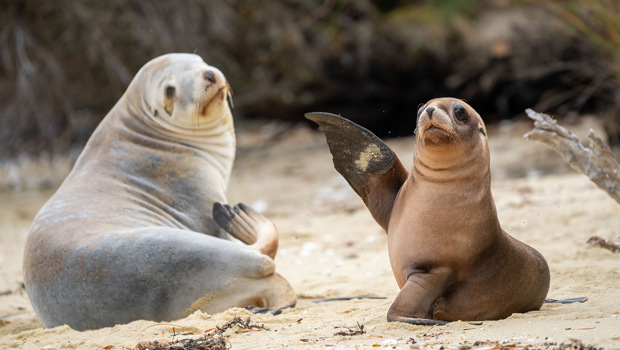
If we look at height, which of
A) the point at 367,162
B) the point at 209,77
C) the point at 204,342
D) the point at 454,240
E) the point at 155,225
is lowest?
the point at 204,342

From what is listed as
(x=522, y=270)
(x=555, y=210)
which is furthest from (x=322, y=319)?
(x=555, y=210)

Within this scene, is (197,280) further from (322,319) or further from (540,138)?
(540,138)

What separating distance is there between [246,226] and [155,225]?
20.5 inches

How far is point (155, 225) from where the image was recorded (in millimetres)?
4523

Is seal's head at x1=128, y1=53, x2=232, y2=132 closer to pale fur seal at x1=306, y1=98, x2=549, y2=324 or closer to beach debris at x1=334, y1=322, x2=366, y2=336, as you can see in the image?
pale fur seal at x1=306, y1=98, x2=549, y2=324

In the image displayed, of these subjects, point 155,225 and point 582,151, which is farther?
point 155,225

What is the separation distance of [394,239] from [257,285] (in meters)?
0.97

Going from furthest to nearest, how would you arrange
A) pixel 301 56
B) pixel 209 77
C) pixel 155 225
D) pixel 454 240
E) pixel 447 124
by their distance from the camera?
pixel 301 56
pixel 209 77
pixel 155 225
pixel 454 240
pixel 447 124

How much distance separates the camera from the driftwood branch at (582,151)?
413 centimetres

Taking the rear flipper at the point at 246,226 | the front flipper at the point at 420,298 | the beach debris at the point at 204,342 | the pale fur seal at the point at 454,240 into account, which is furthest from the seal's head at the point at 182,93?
the front flipper at the point at 420,298

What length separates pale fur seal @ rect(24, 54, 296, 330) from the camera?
160 inches

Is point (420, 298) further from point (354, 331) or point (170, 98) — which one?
point (170, 98)

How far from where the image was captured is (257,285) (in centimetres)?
420

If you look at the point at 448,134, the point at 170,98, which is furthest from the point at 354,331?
the point at 170,98
